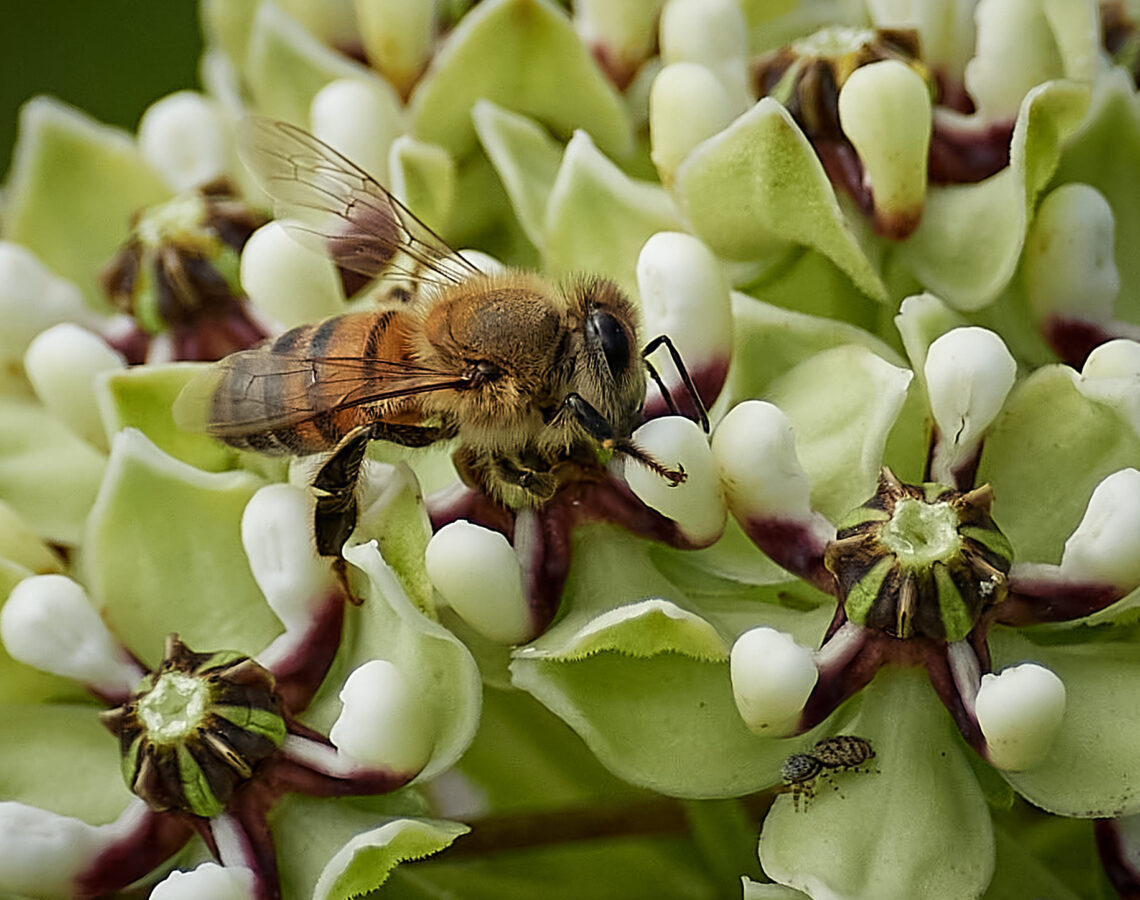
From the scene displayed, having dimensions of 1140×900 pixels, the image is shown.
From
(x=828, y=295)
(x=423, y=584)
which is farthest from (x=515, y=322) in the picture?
(x=828, y=295)

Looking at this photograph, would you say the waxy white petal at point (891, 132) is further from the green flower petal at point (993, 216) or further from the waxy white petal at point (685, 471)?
the waxy white petal at point (685, 471)

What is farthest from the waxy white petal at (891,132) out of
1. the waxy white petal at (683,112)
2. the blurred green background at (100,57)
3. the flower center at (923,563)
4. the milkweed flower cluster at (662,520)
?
the blurred green background at (100,57)

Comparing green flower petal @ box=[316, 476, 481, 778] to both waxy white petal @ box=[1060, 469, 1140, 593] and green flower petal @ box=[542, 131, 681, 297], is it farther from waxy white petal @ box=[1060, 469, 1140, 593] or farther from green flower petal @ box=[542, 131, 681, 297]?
waxy white petal @ box=[1060, 469, 1140, 593]

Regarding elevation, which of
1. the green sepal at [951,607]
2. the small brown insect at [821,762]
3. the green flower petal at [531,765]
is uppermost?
the green sepal at [951,607]

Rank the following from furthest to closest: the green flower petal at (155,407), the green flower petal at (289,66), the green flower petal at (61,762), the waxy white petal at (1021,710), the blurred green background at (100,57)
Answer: the blurred green background at (100,57), the green flower petal at (289,66), the green flower petal at (155,407), the green flower petal at (61,762), the waxy white petal at (1021,710)

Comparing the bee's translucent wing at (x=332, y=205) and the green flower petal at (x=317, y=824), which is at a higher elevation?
the bee's translucent wing at (x=332, y=205)

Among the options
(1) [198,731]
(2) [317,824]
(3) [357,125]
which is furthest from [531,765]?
(3) [357,125]
